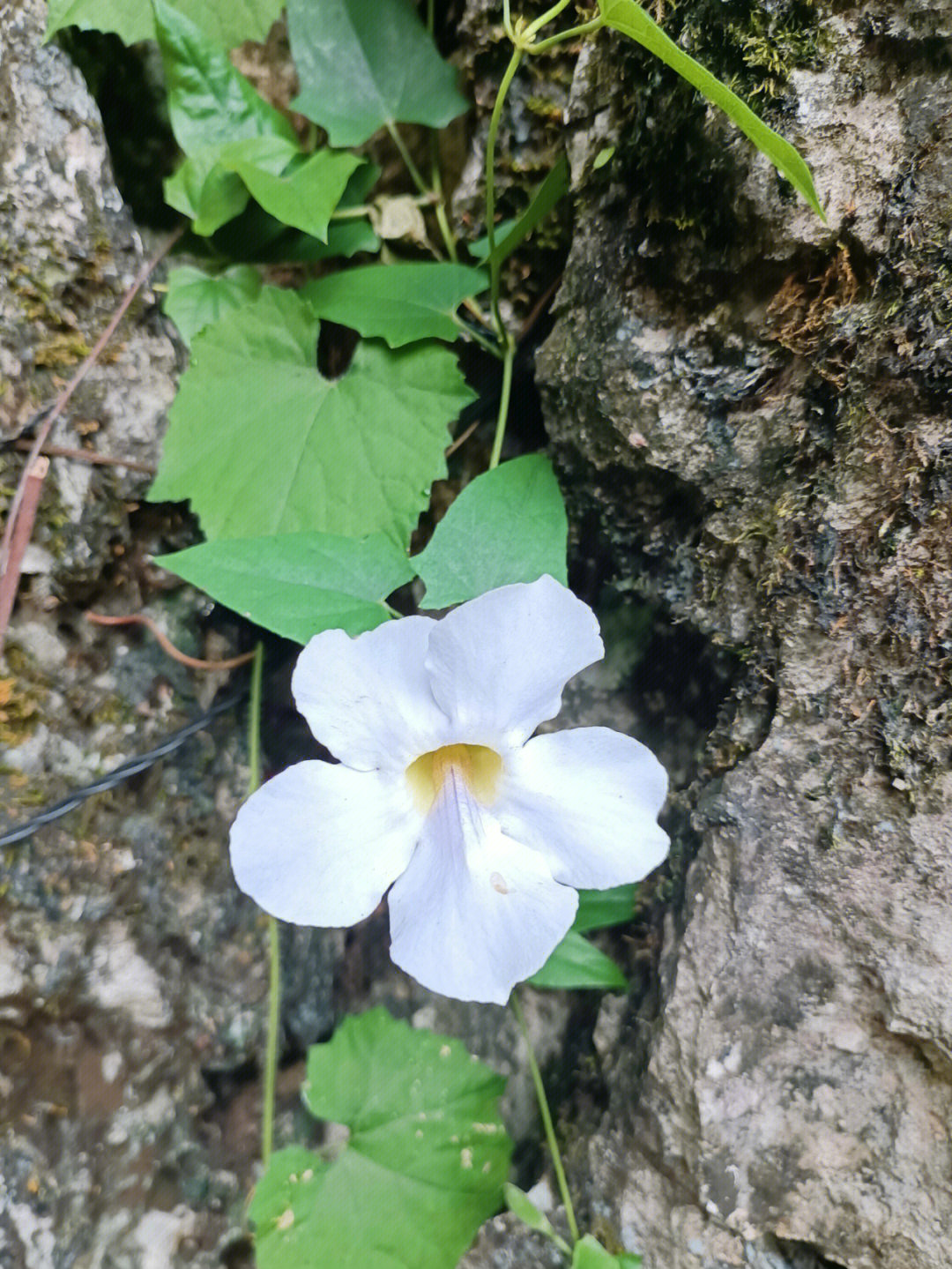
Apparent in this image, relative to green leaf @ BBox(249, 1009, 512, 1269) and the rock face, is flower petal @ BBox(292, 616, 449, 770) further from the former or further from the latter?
green leaf @ BBox(249, 1009, 512, 1269)

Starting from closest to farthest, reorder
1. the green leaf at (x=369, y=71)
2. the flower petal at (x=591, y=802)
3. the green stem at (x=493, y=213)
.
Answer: the flower petal at (x=591, y=802), the green stem at (x=493, y=213), the green leaf at (x=369, y=71)

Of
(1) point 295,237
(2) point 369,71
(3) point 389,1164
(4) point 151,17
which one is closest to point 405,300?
(1) point 295,237

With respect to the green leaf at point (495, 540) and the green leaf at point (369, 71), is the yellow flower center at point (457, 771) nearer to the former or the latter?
the green leaf at point (495, 540)

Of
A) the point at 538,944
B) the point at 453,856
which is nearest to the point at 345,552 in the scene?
the point at 453,856

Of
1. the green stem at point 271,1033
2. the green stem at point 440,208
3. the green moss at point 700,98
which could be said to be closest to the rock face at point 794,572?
the green moss at point 700,98

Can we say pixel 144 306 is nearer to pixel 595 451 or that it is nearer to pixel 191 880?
pixel 595 451
